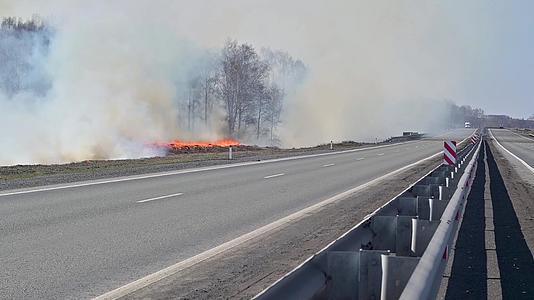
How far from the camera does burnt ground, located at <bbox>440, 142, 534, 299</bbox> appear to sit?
571 centimetres

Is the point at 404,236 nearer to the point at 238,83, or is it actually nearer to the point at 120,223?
the point at 120,223

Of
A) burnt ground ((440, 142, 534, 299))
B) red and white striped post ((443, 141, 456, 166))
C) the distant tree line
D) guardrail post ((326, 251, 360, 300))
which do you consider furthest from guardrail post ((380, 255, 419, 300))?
the distant tree line

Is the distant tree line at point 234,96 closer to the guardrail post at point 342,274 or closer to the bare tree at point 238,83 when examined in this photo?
the bare tree at point 238,83

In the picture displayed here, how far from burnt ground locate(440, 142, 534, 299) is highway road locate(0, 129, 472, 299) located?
3.33m

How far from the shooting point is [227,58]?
211 feet

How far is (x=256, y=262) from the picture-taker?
7.16 m

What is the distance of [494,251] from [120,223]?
577cm

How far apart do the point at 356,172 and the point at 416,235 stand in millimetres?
17917

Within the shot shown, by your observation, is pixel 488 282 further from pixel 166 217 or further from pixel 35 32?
pixel 35 32

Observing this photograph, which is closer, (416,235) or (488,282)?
(416,235)

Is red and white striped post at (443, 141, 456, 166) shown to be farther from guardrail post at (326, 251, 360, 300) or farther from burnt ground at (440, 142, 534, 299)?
guardrail post at (326, 251, 360, 300)

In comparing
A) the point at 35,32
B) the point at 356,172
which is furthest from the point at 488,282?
the point at 35,32

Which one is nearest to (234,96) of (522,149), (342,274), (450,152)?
(522,149)

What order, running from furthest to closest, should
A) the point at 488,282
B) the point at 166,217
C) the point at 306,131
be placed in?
the point at 306,131, the point at 166,217, the point at 488,282
